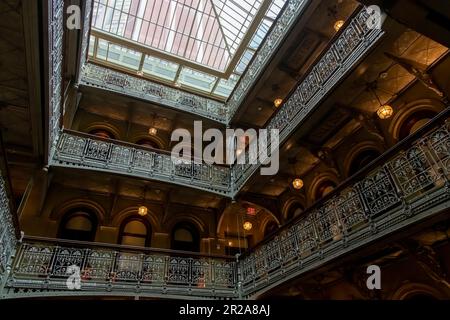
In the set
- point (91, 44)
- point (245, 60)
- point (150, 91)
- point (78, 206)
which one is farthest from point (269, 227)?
point (91, 44)

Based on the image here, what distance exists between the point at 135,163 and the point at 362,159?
771 cm

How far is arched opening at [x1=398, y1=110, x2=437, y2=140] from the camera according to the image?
827 centimetres

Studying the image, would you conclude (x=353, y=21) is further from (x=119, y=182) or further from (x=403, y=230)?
(x=119, y=182)

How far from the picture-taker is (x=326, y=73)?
8695 mm

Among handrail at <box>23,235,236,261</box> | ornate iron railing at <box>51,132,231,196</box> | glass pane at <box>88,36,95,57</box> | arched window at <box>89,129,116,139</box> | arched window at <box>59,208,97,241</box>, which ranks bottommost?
handrail at <box>23,235,236,261</box>

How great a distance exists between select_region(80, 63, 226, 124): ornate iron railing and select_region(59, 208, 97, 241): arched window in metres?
4.90

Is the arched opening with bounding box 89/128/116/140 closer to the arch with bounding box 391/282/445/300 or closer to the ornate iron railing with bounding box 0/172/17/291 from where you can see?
the ornate iron railing with bounding box 0/172/17/291

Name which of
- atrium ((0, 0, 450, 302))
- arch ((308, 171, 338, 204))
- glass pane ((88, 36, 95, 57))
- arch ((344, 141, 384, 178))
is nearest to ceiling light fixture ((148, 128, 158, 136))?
atrium ((0, 0, 450, 302))

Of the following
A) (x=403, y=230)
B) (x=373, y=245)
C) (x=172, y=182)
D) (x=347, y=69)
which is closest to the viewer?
(x=403, y=230)

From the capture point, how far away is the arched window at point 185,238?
12258mm

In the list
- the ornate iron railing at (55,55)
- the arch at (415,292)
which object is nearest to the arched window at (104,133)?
the ornate iron railing at (55,55)

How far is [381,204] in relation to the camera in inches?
248

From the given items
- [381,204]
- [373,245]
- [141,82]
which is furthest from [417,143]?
[141,82]

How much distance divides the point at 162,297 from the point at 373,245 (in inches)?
237
